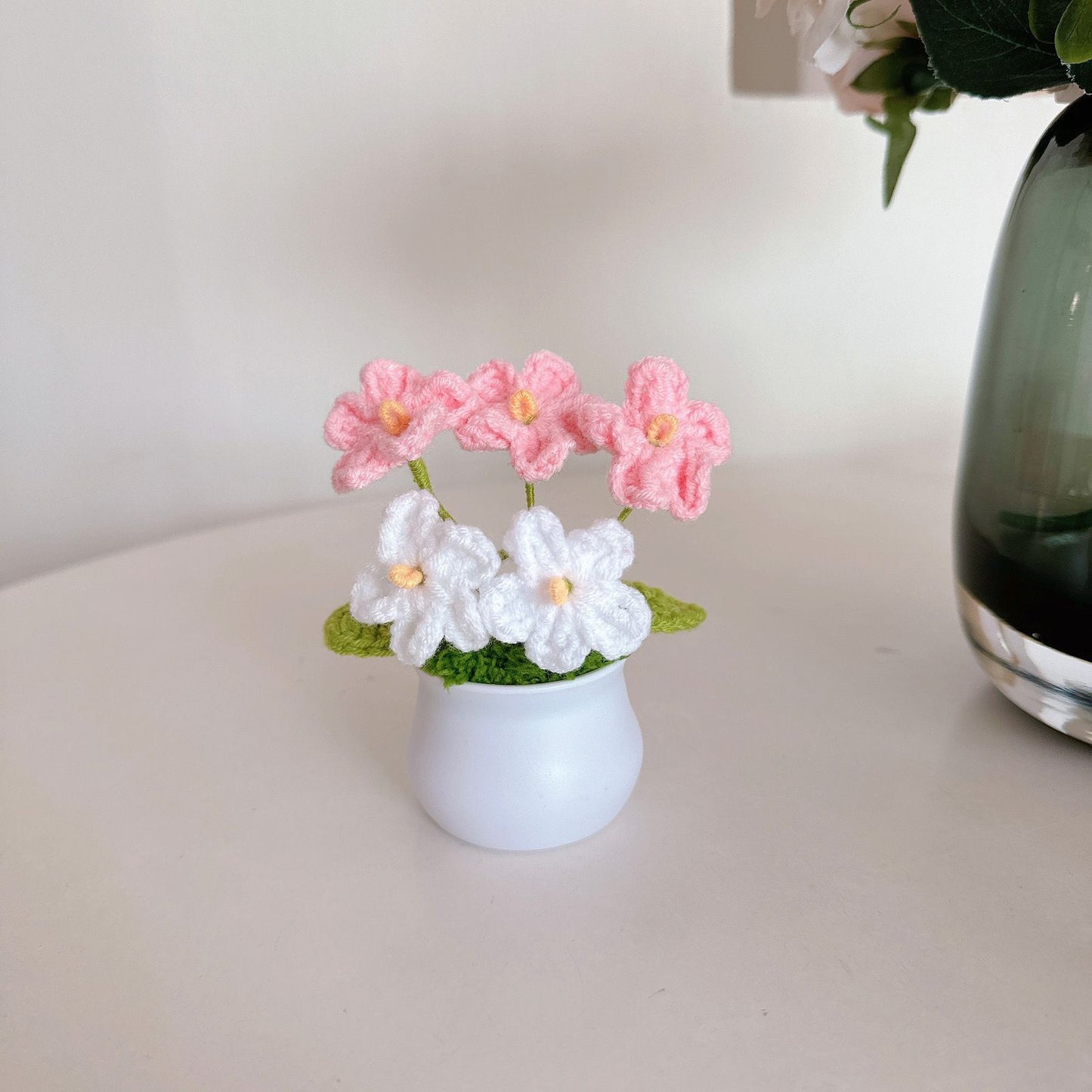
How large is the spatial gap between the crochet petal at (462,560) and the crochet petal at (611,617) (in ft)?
0.12

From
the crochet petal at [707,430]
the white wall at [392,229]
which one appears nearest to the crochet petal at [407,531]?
the crochet petal at [707,430]

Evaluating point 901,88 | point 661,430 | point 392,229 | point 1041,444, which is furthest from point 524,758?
point 392,229

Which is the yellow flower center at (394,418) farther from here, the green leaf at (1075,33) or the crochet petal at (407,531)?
the green leaf at (1075,33)

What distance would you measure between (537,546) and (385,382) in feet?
0.33

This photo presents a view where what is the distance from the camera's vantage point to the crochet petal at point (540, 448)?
0.43 meters

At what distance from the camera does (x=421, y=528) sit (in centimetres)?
44

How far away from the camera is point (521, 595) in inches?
16.6

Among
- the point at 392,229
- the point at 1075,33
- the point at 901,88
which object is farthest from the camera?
the point at 392,229

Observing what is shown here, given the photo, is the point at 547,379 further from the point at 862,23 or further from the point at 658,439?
the point at 862,23

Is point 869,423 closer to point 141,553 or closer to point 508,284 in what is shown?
point 508,284

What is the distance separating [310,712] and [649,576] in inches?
10.1

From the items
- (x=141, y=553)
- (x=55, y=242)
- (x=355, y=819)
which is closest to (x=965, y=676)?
(x=355, y=819)

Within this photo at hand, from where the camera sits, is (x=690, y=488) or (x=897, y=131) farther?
(x=897, y=131)

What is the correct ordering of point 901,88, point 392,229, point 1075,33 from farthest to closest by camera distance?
point 392,229 → point 901,88 → point 1075,33
